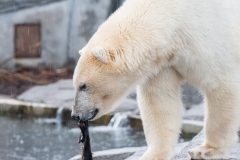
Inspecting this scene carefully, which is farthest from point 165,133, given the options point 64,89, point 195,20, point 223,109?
point 64,89

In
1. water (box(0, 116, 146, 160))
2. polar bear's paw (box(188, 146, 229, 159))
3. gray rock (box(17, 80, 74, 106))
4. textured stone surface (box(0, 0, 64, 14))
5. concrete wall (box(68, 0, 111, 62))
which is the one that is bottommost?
water (box(0, 116, 146, 160))

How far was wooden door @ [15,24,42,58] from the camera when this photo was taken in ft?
34.7

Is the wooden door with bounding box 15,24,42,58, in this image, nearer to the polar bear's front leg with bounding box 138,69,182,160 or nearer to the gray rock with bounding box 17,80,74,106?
the gray rock with bounding box 17,80,74,106

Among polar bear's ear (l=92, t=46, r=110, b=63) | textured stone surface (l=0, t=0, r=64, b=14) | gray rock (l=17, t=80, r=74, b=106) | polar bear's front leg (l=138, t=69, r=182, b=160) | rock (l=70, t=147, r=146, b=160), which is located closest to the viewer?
polar bear's ear (l=92, t=46, r=110, b=63)

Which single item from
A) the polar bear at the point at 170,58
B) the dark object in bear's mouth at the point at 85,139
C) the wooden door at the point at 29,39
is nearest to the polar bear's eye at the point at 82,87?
the polar bear at the point at 170,58

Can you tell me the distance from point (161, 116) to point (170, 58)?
421 mm

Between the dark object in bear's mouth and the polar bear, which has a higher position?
the polar bear

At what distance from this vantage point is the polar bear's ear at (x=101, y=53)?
3055 mm

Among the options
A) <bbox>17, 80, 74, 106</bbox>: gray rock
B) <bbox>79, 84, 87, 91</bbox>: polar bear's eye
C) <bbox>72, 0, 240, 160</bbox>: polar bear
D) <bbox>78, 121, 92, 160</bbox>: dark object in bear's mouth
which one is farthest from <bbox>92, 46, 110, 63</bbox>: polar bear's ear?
Answer: <bbox>17, 80, 74, 106</bbox>: gray rock

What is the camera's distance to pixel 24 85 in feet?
31.0

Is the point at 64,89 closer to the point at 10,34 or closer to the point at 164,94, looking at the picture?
the point at 10,34

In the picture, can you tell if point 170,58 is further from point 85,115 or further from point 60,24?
point 60,24

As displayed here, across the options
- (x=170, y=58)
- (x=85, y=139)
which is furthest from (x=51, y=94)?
(x=170, y=58)

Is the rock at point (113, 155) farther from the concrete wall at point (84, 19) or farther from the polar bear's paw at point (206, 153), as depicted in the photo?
the concrete wall at point (84, 19)
